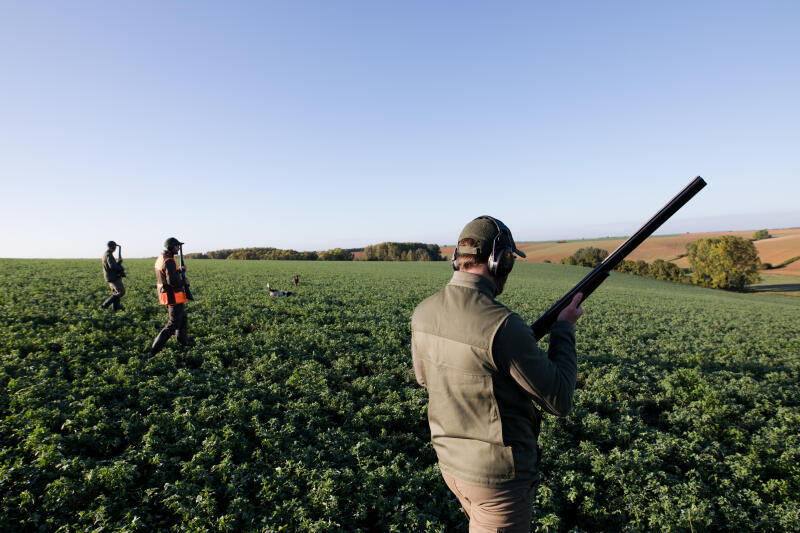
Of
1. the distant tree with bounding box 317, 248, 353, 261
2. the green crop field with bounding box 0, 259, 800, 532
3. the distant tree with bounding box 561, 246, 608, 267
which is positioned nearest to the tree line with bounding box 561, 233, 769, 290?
the distant tree with bounding box 561, 246, 608, 267

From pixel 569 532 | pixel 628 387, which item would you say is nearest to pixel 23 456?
pixel 569 532

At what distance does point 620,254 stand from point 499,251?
4.89 ft

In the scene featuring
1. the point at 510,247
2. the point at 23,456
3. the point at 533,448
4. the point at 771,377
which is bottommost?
the point at 771,377

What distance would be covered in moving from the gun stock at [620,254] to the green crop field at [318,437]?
3271mm

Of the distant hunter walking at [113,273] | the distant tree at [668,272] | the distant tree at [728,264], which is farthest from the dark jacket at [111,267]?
the distant tree at [728,264]

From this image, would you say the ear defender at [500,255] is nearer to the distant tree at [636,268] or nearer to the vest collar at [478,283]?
the vest collar at [478,283]

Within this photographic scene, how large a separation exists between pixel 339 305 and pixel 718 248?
74.0 meters

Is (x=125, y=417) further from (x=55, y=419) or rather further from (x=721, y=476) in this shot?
(x=721, y=476)

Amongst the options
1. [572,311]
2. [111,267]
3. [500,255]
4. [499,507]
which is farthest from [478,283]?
[111,267]

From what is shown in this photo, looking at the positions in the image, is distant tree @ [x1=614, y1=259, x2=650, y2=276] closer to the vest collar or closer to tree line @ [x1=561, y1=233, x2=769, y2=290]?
tree line @ [x1=561, y1=233, x2=769, y2=290]

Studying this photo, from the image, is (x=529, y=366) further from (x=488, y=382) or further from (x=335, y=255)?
(x=335, y=255)

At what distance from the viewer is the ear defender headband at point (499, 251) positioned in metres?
2.48

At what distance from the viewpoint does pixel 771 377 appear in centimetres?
1033

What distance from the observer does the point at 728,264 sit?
59406 millimetres
